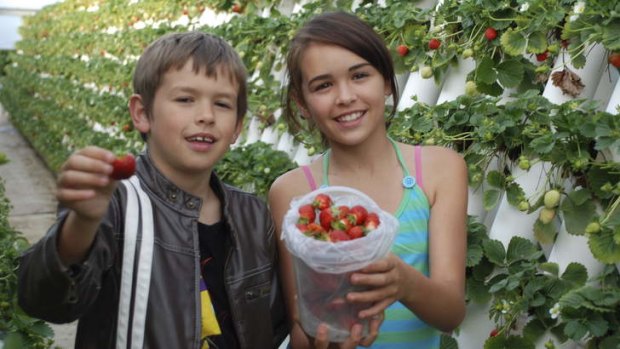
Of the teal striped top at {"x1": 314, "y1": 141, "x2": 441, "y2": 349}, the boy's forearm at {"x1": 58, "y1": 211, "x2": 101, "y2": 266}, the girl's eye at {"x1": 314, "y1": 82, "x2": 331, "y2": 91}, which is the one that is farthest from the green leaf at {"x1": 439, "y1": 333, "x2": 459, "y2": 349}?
the boy's forearm at {"x1": 58, "y1": 211, "x2": 101, "y2": 266}

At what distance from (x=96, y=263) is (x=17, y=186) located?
600 cm

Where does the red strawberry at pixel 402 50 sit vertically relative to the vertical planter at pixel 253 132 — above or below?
above

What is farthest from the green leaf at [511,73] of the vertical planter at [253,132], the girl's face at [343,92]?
the vertical planter at [253,132]

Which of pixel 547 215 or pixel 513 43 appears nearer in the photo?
pixel 547 215

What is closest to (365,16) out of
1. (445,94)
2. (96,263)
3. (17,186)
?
(445,94)

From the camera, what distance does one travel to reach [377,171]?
1.66m

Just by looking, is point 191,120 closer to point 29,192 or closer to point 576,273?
point 576,273

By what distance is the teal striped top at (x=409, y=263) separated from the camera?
1.54m

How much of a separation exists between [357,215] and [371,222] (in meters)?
0.02

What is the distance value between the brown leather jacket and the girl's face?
222 millimetres

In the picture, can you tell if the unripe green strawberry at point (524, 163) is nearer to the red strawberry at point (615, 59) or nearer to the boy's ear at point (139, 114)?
the red strawberry at point (615, 59)

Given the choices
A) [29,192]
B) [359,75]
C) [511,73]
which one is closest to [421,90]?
[511,73]

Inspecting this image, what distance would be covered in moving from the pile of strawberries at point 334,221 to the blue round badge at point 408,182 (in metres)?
0.40

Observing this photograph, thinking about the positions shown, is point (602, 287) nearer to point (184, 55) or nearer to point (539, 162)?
point (539, 162)
